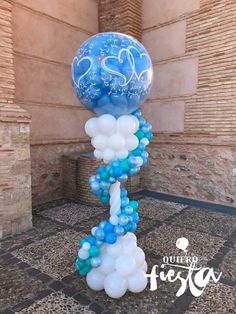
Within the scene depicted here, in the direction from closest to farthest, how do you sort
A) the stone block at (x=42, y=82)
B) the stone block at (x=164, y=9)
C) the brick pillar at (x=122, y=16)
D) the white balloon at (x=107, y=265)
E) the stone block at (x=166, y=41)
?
the white balloon at (x=107, y=265), the stone block at (x=42, y=82), the stone block at (x=164, y=9), the stone block at (x=166, y=41), the brick pillar at (x=122, y=16)

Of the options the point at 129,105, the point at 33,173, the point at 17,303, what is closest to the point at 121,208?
the point at 129,105

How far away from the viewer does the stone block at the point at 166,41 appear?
618 cm

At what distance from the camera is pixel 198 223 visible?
4699 mm

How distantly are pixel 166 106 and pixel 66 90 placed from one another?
2739 millimetres

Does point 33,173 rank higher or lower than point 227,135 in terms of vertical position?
lower

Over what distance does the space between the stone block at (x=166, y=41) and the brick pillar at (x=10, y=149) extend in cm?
396

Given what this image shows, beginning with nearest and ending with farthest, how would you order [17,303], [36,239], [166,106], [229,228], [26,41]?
[17,303] < [36,239] < [229,228] < [26,41] < [166,106]

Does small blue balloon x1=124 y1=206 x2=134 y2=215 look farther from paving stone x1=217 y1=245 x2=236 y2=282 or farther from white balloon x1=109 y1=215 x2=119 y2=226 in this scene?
paving stone x1=217 y1=245 x2=236 y2=282

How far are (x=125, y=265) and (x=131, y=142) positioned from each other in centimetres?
127

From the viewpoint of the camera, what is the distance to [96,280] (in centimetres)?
262

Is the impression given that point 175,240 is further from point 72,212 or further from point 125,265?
point 72,212

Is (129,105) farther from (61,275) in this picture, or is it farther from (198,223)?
(198,223)

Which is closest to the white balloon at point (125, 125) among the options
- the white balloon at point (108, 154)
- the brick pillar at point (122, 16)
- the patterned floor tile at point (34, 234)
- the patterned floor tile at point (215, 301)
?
the white balloon at point (108, 154)

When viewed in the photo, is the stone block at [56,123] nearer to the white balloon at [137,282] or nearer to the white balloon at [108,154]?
the white balloon at [108,154]
